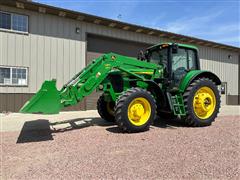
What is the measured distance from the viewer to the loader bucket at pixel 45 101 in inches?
227

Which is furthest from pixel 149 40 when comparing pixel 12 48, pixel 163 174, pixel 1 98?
pixel 163 174

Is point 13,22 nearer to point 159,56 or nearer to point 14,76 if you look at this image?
point 14,76

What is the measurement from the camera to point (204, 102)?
300 inches

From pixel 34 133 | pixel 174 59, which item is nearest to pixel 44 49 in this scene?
pixel 34 133

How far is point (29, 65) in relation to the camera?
38.8 ft

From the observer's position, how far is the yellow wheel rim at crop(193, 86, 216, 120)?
7.50 metres

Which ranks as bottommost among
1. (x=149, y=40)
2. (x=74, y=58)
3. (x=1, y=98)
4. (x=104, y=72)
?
(x=1, y=98)

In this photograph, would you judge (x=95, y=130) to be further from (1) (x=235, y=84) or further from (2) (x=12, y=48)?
(1) (x=235, y=84)

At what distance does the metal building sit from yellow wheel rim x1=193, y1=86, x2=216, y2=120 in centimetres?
727

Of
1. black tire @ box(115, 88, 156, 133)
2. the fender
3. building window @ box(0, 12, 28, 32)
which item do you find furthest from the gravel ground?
building window @ box(0, 12, 28, 32)

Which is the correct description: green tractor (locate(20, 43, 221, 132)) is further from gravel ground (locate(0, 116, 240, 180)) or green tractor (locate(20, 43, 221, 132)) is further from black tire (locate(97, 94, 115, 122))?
gravel ground (locate(0, 116, 240, 180))

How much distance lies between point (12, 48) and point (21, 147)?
7607mm

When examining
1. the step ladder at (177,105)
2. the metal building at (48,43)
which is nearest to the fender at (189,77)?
the step ladder at (177,105)

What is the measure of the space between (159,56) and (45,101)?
3997 mm
